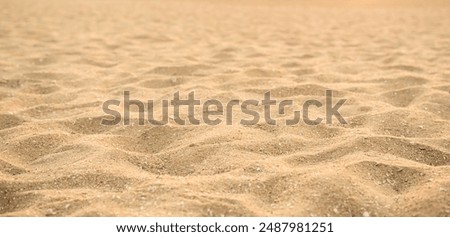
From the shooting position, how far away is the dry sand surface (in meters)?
1.40

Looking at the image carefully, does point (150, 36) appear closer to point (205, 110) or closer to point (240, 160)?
point (205, 110)

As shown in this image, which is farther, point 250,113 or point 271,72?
point 271,72

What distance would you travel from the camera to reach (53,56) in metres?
3.59

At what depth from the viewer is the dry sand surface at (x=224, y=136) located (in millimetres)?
1403

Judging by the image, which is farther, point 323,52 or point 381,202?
point 323,52

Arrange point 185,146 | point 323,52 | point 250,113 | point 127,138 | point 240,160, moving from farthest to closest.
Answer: point 323,52 < point 250,113 < point 127,138 < point 185,146 < point 240,160

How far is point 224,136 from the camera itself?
190cm

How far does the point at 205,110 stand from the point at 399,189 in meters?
1.13

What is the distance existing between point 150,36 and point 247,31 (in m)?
1.27

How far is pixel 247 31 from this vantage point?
5316mm

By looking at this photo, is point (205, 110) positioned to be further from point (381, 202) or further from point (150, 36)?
point (150, 36)

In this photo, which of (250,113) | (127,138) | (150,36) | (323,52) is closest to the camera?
(127,138)

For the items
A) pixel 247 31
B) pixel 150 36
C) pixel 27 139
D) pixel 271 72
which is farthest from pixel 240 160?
pixel 247 31
